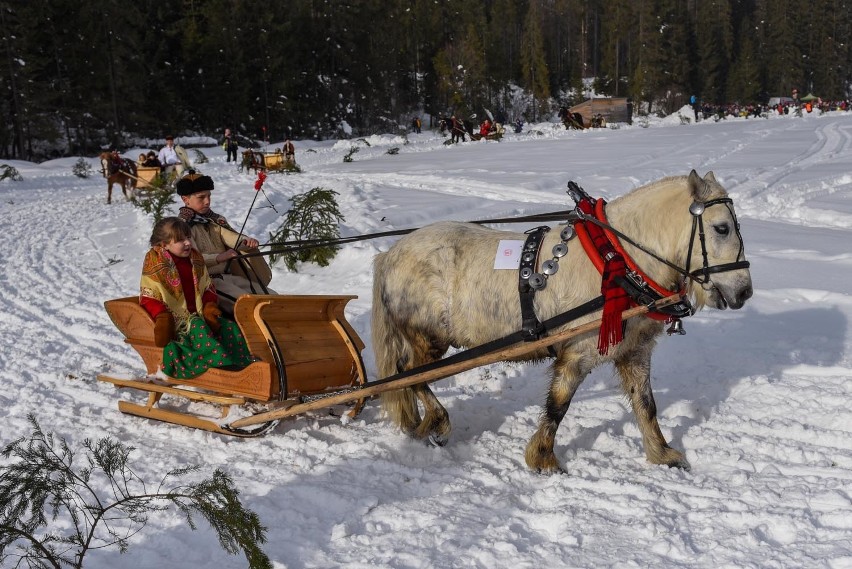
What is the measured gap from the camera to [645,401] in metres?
4.33

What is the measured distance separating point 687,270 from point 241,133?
4561 centimetres

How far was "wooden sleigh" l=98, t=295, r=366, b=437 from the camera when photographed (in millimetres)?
4664

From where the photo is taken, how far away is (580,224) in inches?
162

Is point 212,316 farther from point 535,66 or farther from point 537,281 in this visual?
point 535,66

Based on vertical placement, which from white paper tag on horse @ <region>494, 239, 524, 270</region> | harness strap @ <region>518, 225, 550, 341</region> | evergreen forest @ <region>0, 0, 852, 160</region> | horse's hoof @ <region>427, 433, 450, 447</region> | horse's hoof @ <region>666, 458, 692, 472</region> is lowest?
horse's hoof @ <region>666, 458, 692, 472</region>

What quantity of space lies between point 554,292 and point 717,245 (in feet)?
2.84

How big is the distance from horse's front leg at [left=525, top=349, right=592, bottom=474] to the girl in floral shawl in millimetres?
1947

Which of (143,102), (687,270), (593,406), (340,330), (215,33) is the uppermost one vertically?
(215,33)

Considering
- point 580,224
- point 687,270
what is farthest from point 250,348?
point 687,270

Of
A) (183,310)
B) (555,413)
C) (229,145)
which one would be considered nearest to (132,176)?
(229,145)

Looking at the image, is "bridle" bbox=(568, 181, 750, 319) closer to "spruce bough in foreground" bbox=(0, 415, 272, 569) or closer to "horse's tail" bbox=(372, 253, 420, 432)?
"horse's tail" bbox=(372, 253, 420, 432)

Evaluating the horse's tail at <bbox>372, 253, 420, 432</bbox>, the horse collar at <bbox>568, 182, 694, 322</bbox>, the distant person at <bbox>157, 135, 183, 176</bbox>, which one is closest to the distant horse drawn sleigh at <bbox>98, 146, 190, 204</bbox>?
the distant person at <bbox>157, 135, 183, 176</bbox>

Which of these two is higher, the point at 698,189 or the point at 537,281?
the point at 698,189

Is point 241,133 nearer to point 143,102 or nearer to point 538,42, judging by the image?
point 143,102
